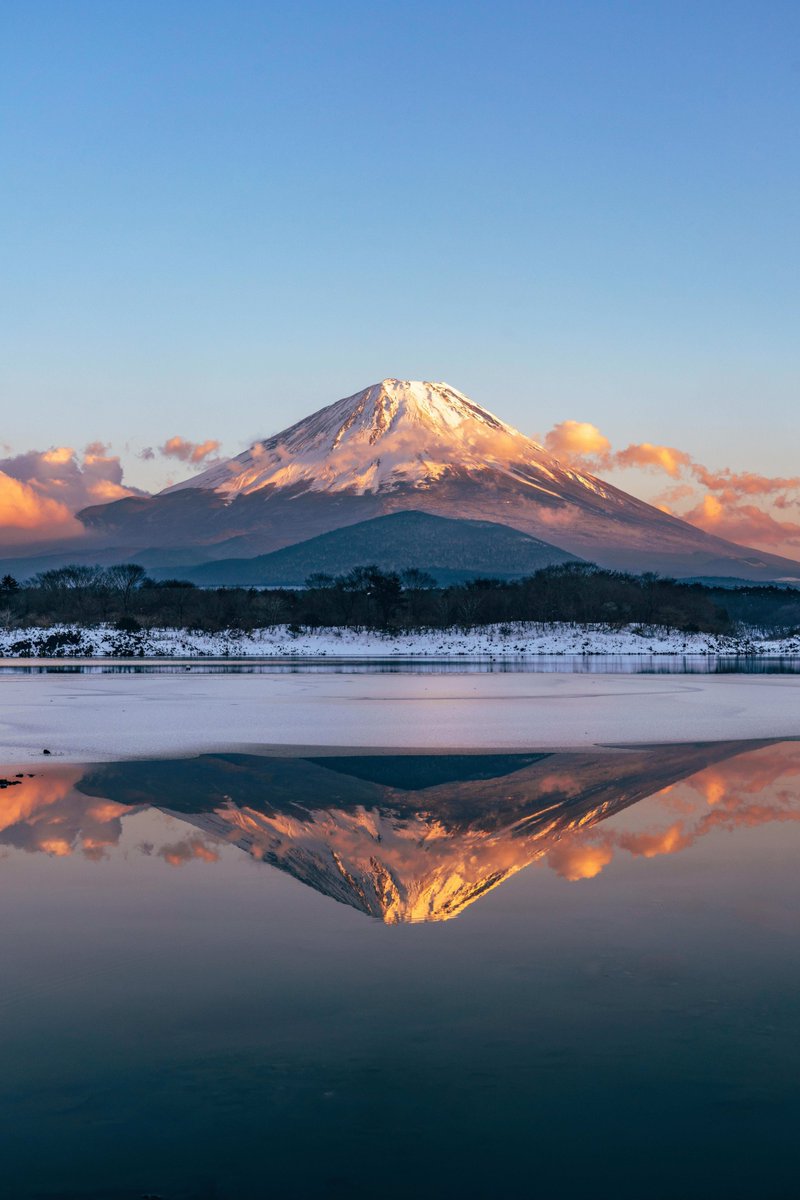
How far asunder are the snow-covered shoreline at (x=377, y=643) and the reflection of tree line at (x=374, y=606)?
8.44 ft

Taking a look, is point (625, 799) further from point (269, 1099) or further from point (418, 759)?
point (269, 1099)

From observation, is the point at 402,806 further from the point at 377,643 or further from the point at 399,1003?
the point at 377,643

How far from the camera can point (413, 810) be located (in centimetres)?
1398

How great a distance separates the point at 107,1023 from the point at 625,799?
9.21 meters

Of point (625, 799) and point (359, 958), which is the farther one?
point (625, 799)

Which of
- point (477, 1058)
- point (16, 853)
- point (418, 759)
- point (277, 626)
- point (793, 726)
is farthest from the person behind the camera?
point (277, 626)

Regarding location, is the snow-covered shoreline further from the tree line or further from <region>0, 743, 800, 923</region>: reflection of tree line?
<region>0, 743, 800, 923</region>: reflection of tree line

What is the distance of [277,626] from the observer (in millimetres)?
86062

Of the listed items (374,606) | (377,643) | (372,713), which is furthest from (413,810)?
(374,606)

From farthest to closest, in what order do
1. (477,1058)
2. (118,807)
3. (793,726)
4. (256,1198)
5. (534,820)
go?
1. (793,726)
2. (118,807)
3. (534,820)
4. (477,1058)
5. (256,1198)

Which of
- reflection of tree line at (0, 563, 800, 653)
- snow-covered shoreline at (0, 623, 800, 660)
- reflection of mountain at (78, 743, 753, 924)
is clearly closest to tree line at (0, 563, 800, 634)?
reflection of tree line at (0, 563, 800, 653)

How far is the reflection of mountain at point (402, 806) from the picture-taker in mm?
10328

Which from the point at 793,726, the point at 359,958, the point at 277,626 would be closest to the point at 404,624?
the point at 277,626

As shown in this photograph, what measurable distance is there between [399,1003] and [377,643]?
77.8 metres
